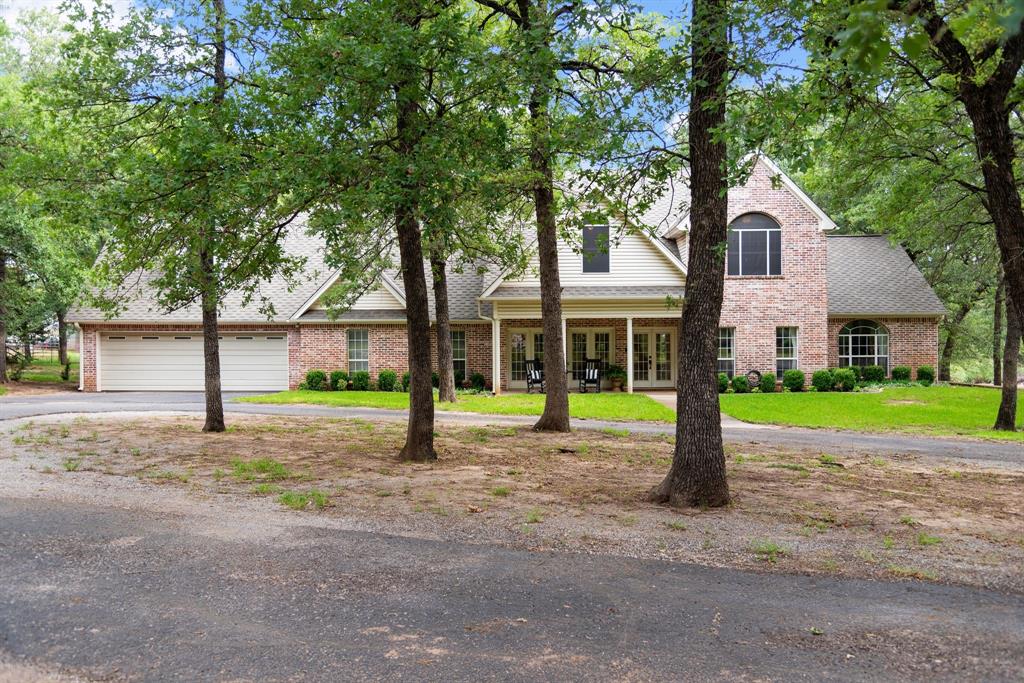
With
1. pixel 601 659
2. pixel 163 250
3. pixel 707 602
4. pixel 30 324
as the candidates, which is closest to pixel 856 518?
pixel 707 602

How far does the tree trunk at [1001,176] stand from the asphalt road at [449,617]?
528cm

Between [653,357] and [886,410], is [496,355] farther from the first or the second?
[886,410]

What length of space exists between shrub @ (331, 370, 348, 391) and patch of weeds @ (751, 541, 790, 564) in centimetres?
2014

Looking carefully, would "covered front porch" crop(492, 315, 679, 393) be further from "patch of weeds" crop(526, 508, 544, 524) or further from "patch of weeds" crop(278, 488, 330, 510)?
"patch of weeds" crop(526, 508, 544, 524)

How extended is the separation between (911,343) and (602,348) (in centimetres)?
1066

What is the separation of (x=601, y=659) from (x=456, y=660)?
0.78m

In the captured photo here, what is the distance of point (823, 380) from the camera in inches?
934

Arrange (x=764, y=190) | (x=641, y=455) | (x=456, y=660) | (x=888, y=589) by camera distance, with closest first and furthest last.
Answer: (x=456, y=660) → (x=888, y=589) → (x=641, y=455) → (x=764, y=190)

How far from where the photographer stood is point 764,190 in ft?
79.0

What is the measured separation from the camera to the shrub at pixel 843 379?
23719 mm

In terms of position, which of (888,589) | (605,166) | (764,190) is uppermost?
(764,190)

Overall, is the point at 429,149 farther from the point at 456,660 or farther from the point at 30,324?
the point at 30,324

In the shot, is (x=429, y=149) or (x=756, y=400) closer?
(x=429, y=149)

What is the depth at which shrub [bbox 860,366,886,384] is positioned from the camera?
80.7 feet
